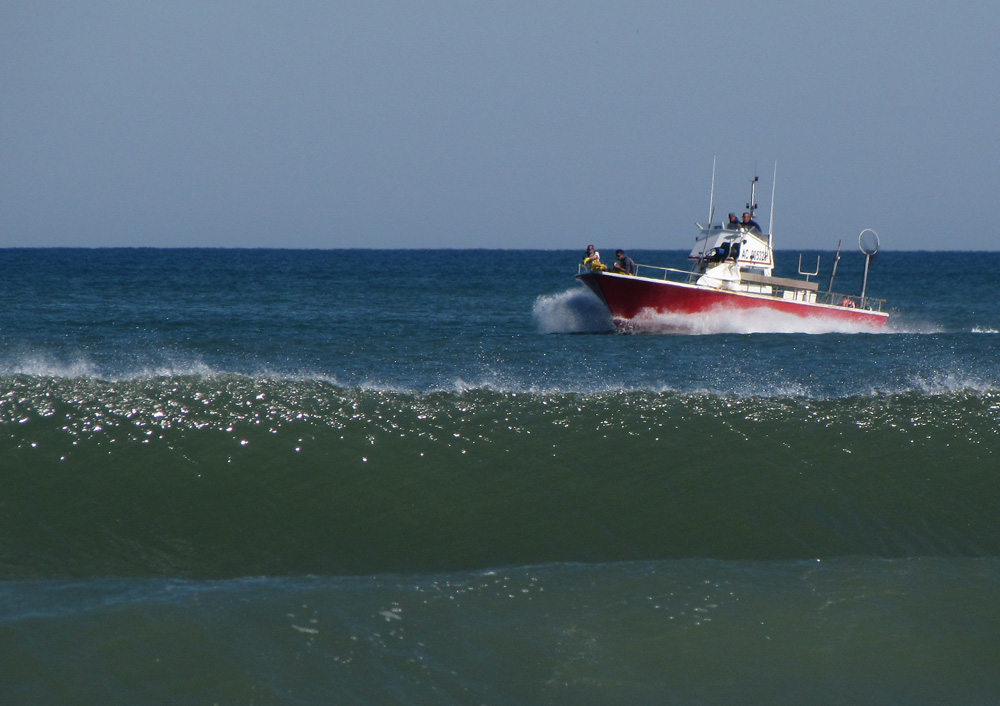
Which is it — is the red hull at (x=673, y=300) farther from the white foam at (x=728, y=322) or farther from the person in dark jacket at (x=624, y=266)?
the person in dark jacket at (x=624, y=266)

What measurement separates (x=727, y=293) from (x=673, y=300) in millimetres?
1248

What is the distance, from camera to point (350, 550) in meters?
6.90

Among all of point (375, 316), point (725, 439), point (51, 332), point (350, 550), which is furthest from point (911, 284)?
point (350, 550)

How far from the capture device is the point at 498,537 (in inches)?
281

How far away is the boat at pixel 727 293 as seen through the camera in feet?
70.7

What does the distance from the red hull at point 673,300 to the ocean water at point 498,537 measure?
8.61m

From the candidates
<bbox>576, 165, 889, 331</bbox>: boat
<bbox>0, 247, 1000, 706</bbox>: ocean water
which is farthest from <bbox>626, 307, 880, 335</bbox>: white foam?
<bbox>0, 247, 1000, 706</bbox>: ocean water

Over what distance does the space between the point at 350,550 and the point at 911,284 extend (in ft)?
171

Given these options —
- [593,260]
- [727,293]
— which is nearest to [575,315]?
[593,260]

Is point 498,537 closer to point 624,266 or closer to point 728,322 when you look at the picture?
point 728,322

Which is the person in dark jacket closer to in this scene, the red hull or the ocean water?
the red hull

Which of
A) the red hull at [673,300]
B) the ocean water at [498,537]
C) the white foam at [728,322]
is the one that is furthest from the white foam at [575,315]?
the ocean water at [498,537]

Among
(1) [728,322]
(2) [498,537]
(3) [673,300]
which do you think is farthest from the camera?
(3) [673,300]

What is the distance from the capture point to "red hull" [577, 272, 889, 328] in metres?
21.5
